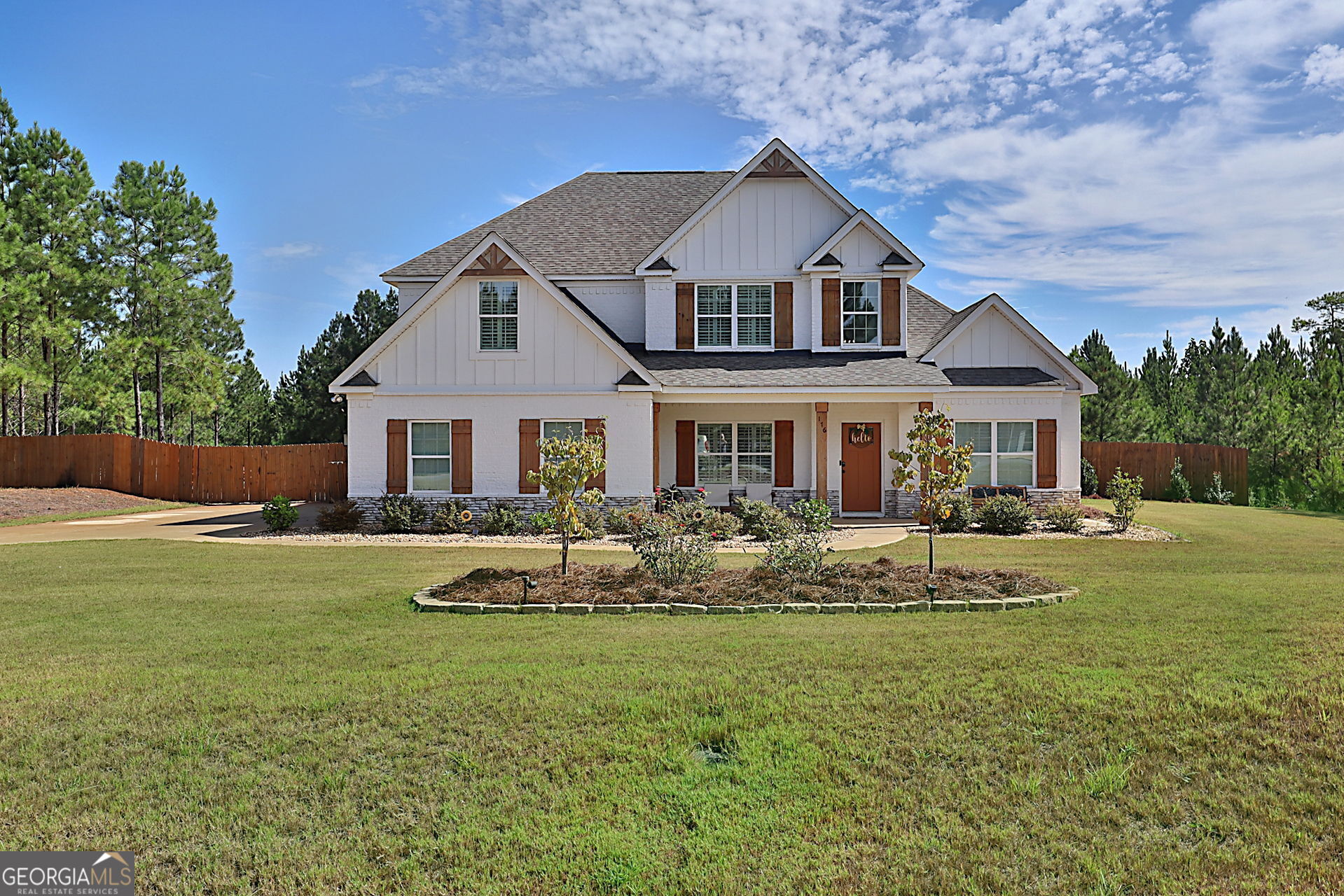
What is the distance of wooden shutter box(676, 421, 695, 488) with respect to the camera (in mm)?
21391

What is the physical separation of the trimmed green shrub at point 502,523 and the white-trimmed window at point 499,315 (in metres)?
3.72

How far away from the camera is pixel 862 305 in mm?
21875

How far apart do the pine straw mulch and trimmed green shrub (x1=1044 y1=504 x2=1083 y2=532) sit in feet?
26.8

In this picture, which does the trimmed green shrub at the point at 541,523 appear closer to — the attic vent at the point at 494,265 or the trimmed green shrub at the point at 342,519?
the trimmed green shrub at the point at 342,519

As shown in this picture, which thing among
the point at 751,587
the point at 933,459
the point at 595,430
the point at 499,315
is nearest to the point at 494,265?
the point at 499,315

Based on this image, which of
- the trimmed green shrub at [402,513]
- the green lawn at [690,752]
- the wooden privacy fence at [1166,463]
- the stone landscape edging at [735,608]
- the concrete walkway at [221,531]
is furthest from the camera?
the wooden privacy fence at [1166,463]

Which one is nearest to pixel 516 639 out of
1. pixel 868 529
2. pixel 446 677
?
pixel 446 677

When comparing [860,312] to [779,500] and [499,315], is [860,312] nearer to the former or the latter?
[779,500]

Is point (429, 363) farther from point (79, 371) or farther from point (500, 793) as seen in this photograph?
point (79, 371)

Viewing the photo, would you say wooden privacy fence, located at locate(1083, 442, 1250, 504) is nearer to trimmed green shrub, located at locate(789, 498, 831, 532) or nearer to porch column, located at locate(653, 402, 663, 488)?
trimmed green shrub, located at locate(789, 498, 831, 532)

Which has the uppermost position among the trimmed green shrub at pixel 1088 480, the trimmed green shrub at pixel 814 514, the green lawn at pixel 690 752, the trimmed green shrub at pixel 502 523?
the trimmed green shrub at pixel 1088 480

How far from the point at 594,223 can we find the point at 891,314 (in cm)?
882

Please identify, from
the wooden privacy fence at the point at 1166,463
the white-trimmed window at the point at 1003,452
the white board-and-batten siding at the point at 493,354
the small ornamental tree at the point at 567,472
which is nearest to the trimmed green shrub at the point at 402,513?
the white board-and-batten siding at the point at 493,354

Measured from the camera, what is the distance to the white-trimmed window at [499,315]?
19109mm
